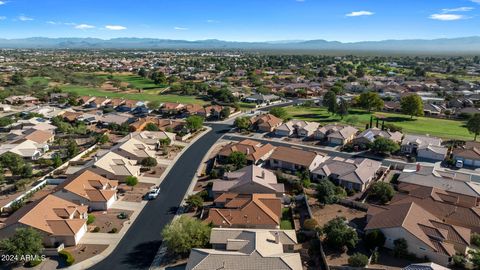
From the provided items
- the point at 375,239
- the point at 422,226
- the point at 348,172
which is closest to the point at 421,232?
the point at 422,226

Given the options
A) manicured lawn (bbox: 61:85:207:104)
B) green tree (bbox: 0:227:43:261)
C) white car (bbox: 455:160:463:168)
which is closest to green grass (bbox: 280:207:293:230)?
green tree (bbox: 0:227:43:261)

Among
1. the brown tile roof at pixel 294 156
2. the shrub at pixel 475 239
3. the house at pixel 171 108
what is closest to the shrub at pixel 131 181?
the brown tile roof at pixel 294 156

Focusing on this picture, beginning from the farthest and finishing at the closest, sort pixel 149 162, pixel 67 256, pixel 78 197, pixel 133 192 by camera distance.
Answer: pixel 149 162, pixel 133 192, pixel 78 197, pixel 67 256

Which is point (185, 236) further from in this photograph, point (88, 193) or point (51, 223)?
point (88, 193)

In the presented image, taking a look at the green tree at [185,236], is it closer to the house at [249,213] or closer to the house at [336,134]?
the house at [249,213]

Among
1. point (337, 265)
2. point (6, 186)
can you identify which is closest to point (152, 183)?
point (6, 186)

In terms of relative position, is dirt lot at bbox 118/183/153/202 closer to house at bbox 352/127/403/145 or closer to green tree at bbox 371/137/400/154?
green tree at bbox 371/137/400/154

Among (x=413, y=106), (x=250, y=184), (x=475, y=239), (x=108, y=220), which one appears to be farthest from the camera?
(x=413, y=106)
